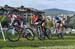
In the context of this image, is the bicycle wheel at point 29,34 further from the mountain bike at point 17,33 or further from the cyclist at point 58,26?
the cyclist at point 58,26

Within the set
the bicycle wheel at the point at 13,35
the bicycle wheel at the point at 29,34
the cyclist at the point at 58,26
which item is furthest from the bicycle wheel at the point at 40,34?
the cyclist at the point at 58,26

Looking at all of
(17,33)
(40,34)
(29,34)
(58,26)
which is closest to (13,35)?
(17,33)

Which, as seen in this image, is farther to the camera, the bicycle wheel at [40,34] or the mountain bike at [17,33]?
the bicycle wheel at [40,34]

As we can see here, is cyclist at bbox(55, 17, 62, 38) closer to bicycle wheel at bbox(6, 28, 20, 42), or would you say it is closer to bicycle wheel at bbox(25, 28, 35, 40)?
bicycle wheel at bbox(25, 28, 35, 40)

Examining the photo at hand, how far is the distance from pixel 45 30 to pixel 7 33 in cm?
358

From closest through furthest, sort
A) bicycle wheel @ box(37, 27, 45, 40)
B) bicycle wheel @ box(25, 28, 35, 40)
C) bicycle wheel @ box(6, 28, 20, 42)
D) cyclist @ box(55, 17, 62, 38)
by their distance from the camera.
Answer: bicycle wheel @ box(6, 28, 20, 42) < bicycle wheel @ box(25, 28, 35, 40) < bicycle wheel @ box(37, 27, 45, 40) < cyclist @ box(55, 17, 62, 38)

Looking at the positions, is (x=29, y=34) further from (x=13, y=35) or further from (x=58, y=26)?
(x=58, y=26)

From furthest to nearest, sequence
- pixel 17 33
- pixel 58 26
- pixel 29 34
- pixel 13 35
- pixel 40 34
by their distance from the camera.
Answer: pixel 58 26 → pixel 40 34 → pixel 29 34 → pixel 17 33 → pixel 13 35

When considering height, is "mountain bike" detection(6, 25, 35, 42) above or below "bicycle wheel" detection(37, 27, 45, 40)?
above

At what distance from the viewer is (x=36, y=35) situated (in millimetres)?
23250

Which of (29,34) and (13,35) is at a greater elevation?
(13,35)

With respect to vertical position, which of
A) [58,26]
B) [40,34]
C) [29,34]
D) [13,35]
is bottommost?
[58,26]

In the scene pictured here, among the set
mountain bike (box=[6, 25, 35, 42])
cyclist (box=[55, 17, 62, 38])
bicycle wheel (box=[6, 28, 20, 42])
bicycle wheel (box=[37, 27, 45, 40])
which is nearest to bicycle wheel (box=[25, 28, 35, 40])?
mountain bike (box=[6, 25, 35, 42])

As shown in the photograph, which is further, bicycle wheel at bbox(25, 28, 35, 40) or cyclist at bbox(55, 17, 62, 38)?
cyclist at bbox(55, 17, 62, 38)
